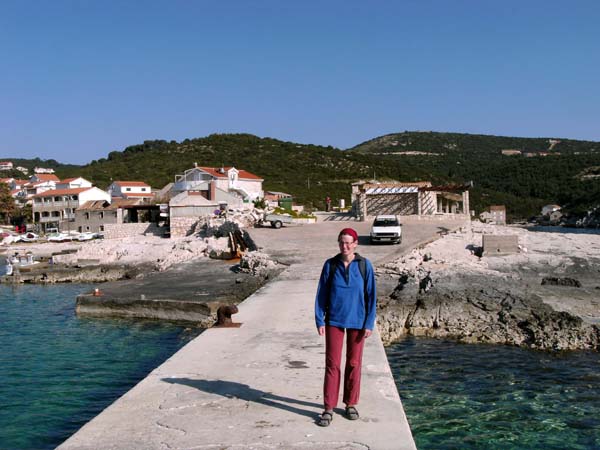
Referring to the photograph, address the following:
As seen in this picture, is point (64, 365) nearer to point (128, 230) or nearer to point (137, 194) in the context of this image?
point (128, 230)

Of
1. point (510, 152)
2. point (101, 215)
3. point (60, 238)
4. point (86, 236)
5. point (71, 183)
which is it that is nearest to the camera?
point (60, 238)

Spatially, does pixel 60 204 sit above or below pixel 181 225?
above

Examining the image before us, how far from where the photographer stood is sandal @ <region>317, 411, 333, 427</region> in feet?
19.7

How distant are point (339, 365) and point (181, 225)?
40.8 m

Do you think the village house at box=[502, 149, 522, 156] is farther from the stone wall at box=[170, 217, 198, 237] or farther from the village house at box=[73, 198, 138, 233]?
the stone wall at box=[170, 217, 198, 237]

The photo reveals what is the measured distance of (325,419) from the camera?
604cm

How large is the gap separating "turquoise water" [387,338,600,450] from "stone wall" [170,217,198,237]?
34.2 metres

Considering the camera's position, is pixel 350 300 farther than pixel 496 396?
No

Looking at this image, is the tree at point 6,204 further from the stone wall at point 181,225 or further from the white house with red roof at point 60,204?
the stone wall at point 181,225

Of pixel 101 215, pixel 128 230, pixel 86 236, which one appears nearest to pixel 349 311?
pixel 128 230

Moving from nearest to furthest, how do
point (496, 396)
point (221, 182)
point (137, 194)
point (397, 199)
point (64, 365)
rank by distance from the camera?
1. point (496, 396)
2. point (64, 365)
3. point (397, 199)
4. point (221, 182)
5. point (137, 194)

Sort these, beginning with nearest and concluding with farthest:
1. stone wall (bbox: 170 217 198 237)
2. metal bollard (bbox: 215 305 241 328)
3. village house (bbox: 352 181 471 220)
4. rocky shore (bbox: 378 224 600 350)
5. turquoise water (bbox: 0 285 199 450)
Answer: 1. turquoise water (bbox: 0 285 199 450)
2. metal bollard (bbox: 215 305 241 328)
3. rocky shore (bbox: 378 224 600 350)
4. village house (bbox: 352 181 471 220)
5. stone wall (bbox: 170 217 198 237)

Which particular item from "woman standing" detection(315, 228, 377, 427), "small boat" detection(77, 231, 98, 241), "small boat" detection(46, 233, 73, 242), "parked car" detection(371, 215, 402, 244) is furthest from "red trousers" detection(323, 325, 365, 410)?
"small boat" detection(46, 233, 73, 242)

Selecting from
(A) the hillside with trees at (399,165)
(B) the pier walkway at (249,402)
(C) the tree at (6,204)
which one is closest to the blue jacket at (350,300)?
(B) the pier walkway at (249,402)
